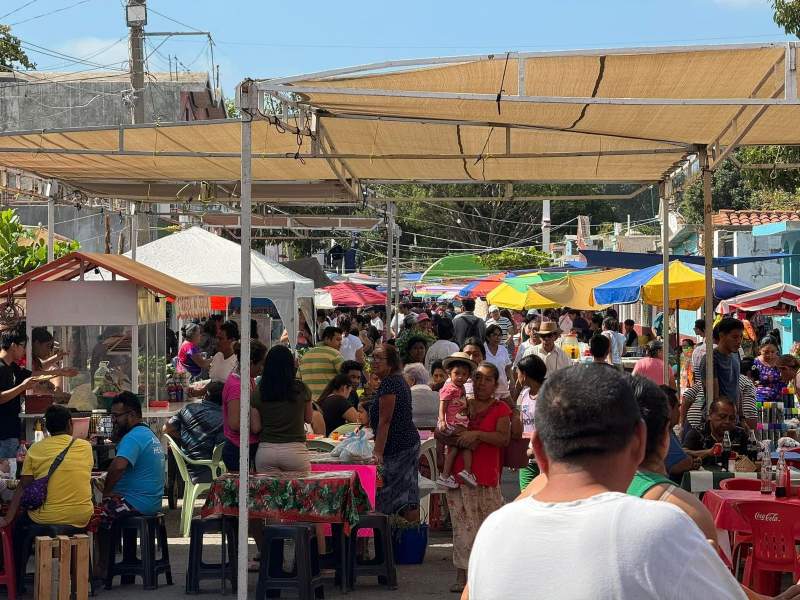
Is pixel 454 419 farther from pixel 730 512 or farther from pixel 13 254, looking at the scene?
pixel 13 254

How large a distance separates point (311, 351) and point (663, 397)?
32.0ft

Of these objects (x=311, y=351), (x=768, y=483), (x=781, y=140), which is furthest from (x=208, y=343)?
(x=768, y=483)

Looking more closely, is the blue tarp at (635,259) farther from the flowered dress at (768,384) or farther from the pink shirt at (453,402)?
the pink shirt at (453,402)

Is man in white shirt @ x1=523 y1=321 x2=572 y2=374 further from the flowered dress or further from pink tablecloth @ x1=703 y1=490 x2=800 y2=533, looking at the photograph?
pink tablecloth @ x1=703 y1=490 x2=800 y2=533

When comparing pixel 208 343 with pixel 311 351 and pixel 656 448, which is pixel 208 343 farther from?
pixel 656 448

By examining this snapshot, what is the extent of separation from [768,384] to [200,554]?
746 centimetres

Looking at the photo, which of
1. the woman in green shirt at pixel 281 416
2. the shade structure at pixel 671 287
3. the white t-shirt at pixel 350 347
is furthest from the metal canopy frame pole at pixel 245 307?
the white t-shirt at pixel 350 347

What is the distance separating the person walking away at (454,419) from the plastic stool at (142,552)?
2124mm

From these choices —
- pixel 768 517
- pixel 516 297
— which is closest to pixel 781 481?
pixel 768 517

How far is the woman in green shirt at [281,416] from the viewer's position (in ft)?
28.5

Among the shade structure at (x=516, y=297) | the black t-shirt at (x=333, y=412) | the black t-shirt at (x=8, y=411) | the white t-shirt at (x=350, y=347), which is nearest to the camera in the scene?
the black t-shirt at (x=8, y=411)

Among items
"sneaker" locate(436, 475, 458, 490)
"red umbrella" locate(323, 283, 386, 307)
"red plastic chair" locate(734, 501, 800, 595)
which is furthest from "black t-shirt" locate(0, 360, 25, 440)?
"red umbrella" locate(323, 283, 386, 307)

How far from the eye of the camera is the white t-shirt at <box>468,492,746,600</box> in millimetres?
2305

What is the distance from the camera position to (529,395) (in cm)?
977
